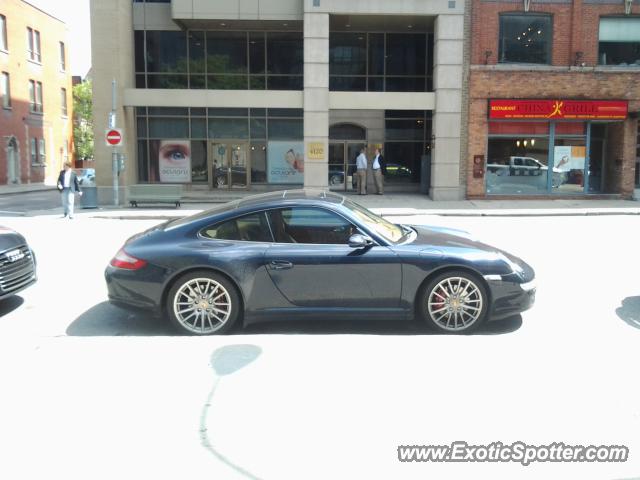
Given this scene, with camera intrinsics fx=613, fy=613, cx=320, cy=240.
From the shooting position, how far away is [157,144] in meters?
26.0

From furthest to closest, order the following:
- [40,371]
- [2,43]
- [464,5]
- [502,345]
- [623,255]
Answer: [2,43] → [464,5] → [623,255] → [502,345] → [40,371]

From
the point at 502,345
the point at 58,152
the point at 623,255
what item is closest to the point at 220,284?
the point at 502,345

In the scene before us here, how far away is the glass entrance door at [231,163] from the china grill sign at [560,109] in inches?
403

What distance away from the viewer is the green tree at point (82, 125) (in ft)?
188

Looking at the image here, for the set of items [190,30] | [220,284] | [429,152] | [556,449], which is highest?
[190,30]

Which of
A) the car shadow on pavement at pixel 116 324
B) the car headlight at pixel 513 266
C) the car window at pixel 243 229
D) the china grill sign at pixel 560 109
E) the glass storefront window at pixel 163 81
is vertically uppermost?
the glass storefront window at pixel 163 81

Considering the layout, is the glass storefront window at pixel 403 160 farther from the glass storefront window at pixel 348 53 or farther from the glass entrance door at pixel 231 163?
the glass entrance door at pixel 231 163

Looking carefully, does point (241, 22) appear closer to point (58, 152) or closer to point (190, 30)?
point (190, 30)

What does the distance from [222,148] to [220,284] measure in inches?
829

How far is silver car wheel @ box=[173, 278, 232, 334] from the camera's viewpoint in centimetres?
588

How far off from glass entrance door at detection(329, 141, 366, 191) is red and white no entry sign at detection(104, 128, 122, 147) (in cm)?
897

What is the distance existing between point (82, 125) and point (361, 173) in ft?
144

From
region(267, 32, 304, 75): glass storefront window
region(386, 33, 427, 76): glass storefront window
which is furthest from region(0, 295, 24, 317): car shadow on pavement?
region(386, 33, 427, 76): glass storefront window

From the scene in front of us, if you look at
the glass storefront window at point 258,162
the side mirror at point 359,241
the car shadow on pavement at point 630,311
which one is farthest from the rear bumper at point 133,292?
the glass storefront window at point 258,162
